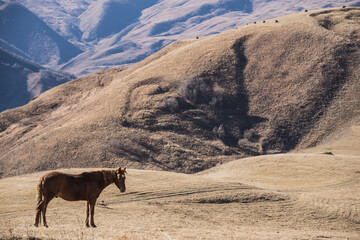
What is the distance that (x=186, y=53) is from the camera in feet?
351

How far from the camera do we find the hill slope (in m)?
77.9

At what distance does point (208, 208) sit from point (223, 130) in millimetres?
52614

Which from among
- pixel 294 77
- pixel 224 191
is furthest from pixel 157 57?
pixel 224 191

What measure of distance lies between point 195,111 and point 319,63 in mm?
33979

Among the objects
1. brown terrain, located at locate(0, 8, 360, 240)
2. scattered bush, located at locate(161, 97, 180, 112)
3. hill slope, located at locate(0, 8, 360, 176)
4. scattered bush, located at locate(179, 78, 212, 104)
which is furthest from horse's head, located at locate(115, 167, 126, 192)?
scattered bush, located at locate(179, 78, 212, 104)

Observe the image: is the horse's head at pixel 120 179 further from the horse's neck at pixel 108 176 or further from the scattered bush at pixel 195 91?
the scattered bush at pixel 195 91

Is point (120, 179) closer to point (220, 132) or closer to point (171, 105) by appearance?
point (220, 132)

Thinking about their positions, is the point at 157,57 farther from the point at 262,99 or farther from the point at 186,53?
the point at 262,99

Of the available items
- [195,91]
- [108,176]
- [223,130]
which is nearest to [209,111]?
[195,91]

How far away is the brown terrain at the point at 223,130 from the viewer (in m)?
34.8

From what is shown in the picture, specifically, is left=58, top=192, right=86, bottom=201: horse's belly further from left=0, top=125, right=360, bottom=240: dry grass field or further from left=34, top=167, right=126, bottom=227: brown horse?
left=0, top=125, right=360, bottom=240: dry grass field

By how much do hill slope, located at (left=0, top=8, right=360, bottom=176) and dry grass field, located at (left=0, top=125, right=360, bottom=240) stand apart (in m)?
28.2

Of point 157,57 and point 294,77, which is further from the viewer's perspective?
point 157,57

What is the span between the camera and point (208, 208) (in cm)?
3272
